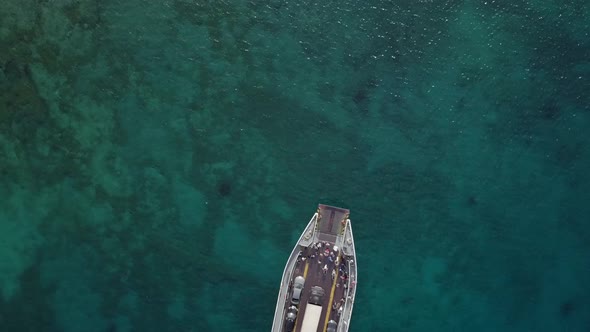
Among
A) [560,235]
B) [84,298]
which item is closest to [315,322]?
[84,298]

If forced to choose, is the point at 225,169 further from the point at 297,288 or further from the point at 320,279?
the point at 320,279

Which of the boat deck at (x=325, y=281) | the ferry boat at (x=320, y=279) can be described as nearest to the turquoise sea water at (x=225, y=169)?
the ferry boat at (x=320, y=279)

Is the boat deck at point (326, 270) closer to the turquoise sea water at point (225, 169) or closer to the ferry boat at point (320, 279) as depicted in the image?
the ferry boat at point (320, 279)

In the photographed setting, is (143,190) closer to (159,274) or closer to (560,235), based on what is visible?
(159,274)

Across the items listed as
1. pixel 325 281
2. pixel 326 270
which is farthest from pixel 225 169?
pixel 325 281

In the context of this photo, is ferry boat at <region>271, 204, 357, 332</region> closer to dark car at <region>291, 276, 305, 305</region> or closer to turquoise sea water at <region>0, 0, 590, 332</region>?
dark car at <region>291, 276, 305, 305</region>

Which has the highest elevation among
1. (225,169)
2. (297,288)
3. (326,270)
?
(225,169)
